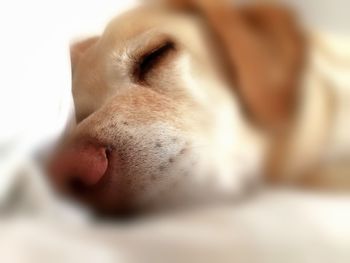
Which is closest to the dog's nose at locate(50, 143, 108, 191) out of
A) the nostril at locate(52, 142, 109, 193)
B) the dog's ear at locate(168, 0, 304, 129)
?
the nostril at locate(52, 142, 109, 193)

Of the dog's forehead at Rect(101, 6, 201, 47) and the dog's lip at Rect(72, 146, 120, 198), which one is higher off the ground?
the dog's forehead at Rect(101, 6, 201, 47)

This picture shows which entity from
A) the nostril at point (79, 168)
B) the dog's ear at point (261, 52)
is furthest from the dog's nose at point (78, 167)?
the dog's ear at point (261, 52)

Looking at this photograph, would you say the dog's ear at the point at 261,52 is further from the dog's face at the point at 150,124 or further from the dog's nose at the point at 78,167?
the dog's nose at the point at 78,167

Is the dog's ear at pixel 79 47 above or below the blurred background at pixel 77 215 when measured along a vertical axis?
above

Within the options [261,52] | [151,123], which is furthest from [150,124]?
[261,52]

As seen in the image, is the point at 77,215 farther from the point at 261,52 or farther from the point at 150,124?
the point at 261,52

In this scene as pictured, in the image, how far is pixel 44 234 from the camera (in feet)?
0.98

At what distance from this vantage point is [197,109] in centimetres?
36

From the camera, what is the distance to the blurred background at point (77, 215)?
0.30m

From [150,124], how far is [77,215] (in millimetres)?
75

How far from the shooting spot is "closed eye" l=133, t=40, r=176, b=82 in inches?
13.7

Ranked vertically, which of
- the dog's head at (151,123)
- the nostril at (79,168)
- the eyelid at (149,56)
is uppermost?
the eyelid at (149,56)

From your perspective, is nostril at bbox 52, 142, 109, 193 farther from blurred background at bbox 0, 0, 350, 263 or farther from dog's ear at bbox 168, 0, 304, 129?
dog's ear at bbox 168, 0, 304, 129

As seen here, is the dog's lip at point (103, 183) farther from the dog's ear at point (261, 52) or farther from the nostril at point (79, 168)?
the dog's ear at point (261, 52)
